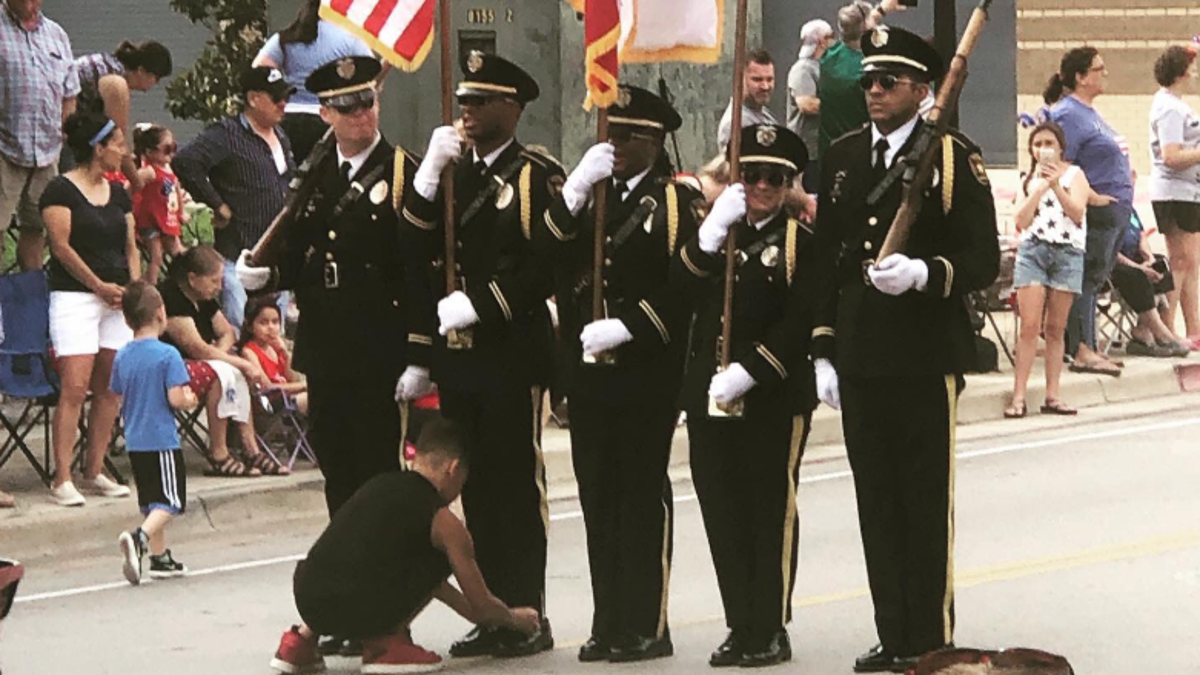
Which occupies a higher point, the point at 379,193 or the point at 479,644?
the point at 379,193

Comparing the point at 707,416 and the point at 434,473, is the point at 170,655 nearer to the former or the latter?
the point at 434,473

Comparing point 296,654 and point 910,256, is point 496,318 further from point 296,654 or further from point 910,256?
point 910,256

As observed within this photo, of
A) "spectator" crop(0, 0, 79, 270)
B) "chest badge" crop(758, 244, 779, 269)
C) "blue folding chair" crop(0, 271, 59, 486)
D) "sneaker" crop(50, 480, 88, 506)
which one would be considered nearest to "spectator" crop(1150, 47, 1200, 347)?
"spectator" crop(0, 0, 79, 270)

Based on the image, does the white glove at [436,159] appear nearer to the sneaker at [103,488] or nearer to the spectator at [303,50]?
the sneaker at [103,488]

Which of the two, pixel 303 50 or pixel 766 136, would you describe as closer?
pixel 766 136

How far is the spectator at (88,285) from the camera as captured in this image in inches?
563

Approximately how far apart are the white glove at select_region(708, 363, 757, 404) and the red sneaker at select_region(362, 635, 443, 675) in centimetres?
147

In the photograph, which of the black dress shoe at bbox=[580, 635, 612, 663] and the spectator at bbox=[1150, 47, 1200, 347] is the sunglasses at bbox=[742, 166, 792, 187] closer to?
the black dress shoe at bbox=[580, 635, 612, 663]

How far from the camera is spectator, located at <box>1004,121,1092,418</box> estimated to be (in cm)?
1759

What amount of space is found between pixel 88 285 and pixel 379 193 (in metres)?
4.40

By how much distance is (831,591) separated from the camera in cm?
1194

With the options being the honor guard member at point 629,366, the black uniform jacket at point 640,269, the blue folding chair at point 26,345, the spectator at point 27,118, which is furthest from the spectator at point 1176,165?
the black uniform jacket at point 640,269

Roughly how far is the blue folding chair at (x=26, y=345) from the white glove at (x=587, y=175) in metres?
5.33

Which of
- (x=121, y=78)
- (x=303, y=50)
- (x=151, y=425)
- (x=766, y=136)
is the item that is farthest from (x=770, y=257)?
(x=121, y=78)
